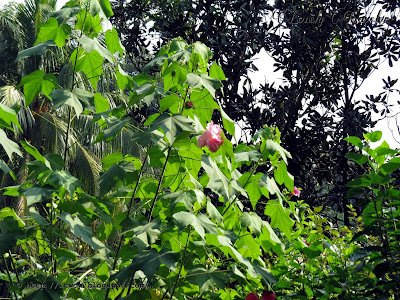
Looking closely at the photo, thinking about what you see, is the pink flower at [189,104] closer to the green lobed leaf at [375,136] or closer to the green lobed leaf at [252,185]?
the green lobed leaf at [252,185]

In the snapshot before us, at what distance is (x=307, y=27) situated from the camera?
4.50 metres

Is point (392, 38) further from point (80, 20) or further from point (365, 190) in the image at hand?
point (80, 20)

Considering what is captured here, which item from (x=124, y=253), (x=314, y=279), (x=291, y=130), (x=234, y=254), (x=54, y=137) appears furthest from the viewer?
(x=54, y=137)

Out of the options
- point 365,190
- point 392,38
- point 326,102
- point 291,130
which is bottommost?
point 365,190

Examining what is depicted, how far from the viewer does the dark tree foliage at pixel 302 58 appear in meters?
4.16

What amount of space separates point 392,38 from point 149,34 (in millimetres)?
2387

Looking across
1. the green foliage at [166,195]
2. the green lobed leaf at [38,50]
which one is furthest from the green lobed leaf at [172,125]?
the green lobed leaf at [38,50]

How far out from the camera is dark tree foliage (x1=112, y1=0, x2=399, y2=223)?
416cm

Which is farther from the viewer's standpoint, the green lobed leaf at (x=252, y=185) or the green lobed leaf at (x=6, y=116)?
the green lobed leaf at (x=252, y=185)

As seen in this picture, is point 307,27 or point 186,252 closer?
point 186,252

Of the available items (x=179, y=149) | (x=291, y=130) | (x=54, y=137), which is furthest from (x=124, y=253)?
(x=54, y=137)

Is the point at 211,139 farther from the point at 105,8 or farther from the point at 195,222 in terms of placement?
the point at 105,8

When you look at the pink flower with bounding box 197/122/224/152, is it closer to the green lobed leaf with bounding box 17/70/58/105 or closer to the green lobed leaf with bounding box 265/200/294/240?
the green lobed leaf with bounding box 265/200/294/240

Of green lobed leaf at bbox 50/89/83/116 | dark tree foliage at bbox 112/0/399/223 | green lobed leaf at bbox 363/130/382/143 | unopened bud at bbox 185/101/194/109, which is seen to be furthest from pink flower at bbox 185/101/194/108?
dark tree foliage at bbox 112/0/399/223
